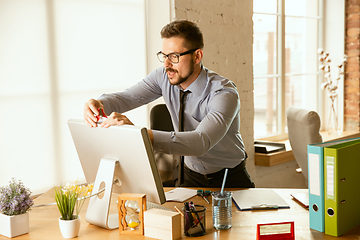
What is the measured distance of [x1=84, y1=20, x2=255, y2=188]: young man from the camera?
190cm

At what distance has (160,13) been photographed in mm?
3004

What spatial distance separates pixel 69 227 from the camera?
4.42 ft

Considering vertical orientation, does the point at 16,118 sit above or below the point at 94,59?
below

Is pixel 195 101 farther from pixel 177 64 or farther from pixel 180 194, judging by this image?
pixel 180 194

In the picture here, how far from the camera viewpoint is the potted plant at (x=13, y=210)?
4.50 ft

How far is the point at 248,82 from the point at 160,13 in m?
1.02

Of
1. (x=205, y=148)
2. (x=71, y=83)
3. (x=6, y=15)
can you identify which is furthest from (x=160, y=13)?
(x=205, y=148)

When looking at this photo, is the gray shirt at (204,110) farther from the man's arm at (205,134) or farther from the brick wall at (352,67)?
the brick wall at (352,67)

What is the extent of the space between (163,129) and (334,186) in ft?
4.55

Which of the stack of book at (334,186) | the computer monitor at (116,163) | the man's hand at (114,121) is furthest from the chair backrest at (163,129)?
the stack of book at (334,186)

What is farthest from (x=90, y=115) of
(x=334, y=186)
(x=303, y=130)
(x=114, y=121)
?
(x=303, y=130)

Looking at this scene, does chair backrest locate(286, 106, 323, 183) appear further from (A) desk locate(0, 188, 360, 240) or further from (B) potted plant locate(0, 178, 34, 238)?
(B) potted plant locate(0, 178, 34, 238)

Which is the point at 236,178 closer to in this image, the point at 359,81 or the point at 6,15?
the point at 6,15

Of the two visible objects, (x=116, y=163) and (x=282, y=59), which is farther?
(x=282, y=59)
